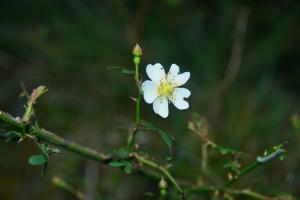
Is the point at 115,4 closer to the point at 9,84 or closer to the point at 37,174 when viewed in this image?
the point at 9,84

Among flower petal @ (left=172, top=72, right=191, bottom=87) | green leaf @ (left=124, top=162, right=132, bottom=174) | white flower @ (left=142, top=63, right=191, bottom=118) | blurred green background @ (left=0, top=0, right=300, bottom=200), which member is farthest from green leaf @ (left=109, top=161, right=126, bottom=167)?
blurred green background @ (left=0, top=0, right=300, bottom=200)

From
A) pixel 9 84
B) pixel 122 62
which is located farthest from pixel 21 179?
pixel 122 62

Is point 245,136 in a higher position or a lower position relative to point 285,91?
lower

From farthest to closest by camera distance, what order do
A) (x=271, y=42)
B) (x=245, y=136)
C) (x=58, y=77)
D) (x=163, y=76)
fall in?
(x=58, y=77)
(x=271, y=42)
(x=245, y=136)
(x=163, y=76)

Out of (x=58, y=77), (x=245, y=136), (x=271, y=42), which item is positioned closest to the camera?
(x=245, y=136)

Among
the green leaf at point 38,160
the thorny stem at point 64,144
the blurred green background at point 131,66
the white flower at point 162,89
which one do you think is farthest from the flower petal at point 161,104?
the blurred green background at point 131,66

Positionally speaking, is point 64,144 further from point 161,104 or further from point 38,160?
point 161,104

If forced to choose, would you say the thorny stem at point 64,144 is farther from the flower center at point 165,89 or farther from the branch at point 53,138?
the flower center at point 165,89

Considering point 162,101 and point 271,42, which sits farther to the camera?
point 271,42
